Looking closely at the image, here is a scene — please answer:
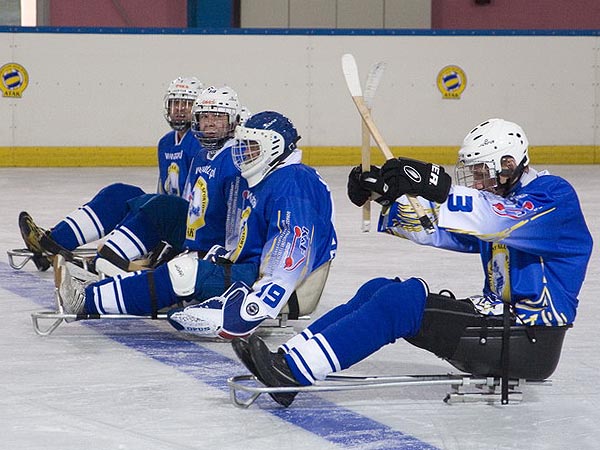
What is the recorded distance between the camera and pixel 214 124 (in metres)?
4.86

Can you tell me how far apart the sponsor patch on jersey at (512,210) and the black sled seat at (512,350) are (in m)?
0.31

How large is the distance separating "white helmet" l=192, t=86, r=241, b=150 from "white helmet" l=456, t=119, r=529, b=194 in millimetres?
1582

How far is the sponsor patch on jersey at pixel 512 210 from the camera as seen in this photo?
3238mm

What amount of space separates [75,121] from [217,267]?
20.6 ft

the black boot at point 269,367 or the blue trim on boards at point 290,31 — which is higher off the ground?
the blue trim on boards at point 290,31

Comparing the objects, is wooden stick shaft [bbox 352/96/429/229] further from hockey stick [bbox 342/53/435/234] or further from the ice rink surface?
the ice rink surface

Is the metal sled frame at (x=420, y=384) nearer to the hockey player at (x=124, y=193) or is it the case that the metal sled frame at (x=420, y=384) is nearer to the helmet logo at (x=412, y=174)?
the helmet logo at (x=412, y=174)

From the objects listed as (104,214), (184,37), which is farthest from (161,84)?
(104,214)

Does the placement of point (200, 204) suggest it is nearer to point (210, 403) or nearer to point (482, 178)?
point (210, 403)

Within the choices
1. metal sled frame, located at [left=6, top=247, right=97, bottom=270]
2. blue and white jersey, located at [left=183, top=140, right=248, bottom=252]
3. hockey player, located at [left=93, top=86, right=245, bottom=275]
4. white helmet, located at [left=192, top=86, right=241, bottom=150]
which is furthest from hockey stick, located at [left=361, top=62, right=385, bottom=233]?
metal sled frame, located at [left=6, top=247, right=97, bottom=270]

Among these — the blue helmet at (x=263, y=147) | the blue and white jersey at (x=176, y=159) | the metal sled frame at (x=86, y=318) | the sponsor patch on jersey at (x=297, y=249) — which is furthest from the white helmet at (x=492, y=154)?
the blue and white jersey at (x=176, y=159)

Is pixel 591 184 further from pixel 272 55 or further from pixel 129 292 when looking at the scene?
pixel 129 292

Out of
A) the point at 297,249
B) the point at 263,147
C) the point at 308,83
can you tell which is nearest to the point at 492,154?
the point at 297,249

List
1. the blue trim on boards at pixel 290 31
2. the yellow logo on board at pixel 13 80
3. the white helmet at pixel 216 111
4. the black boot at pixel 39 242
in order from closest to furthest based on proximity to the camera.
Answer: the white helmet at pixel 216 111
the black boot at pixel 39 242
the yellow logo on board at pixel 13 80
the blue trim on boards at pixel 290 31
